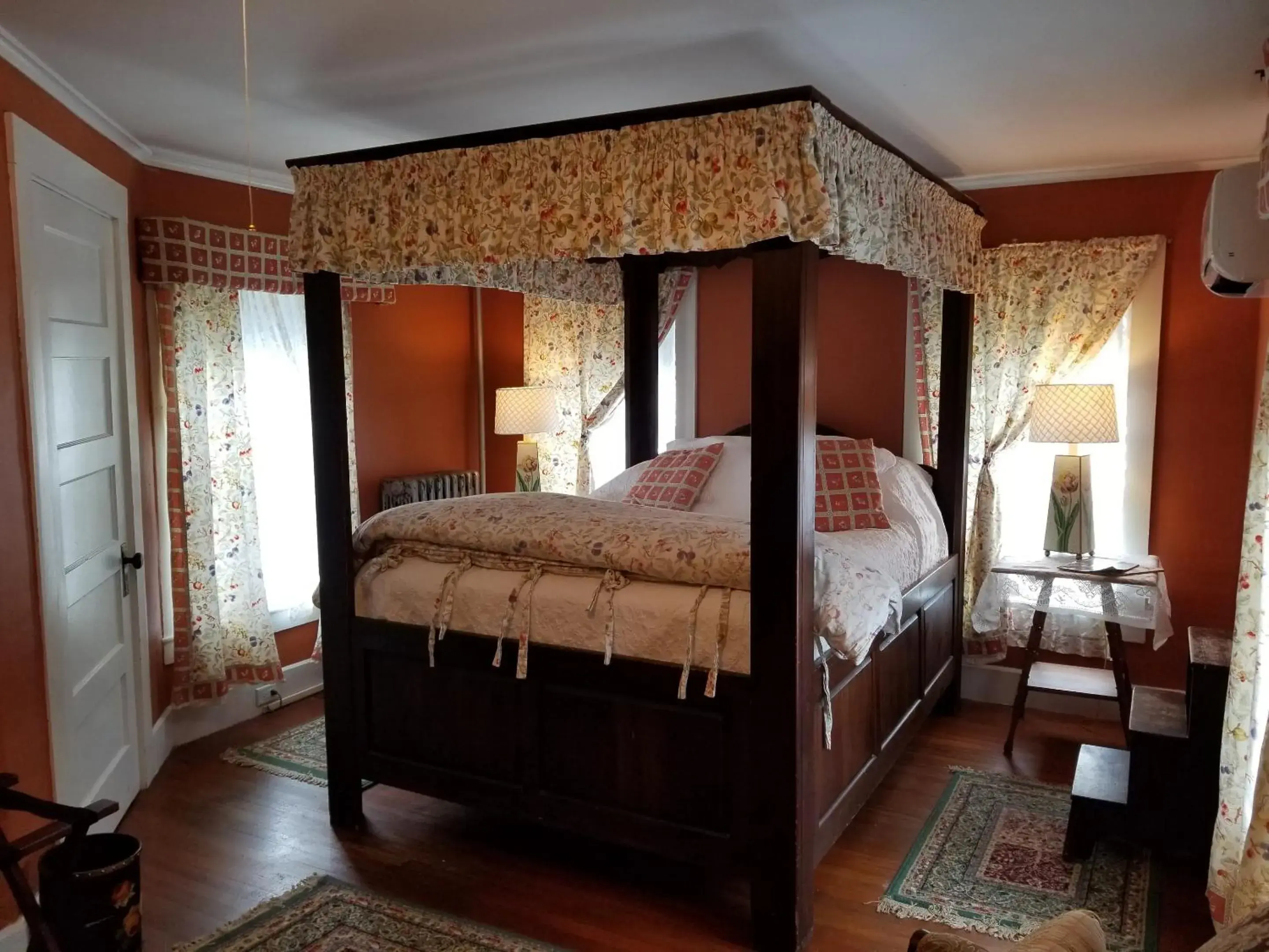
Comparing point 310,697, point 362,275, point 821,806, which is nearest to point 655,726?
point 821,806

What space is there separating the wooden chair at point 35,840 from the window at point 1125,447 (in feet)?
11.8

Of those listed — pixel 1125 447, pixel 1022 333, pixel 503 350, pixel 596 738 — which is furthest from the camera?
pixel 503 350

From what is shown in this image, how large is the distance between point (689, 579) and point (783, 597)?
13.0 inches

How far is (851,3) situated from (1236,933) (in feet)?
6.39

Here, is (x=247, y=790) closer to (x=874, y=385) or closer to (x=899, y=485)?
(x=899, y=485)

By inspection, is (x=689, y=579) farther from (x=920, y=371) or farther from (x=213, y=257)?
(x=213, y=257)

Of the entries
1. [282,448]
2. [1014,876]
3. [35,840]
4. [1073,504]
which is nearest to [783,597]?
[1014,876]

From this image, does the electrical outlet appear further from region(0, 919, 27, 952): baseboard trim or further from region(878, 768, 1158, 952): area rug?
region(878, 768, 1158, 952): area rug

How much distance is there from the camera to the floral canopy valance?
2.19m

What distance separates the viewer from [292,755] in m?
3.82

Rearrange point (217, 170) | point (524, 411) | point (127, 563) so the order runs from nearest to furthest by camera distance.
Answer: point (127, 563)
point (217, 170)
point (524, 411)

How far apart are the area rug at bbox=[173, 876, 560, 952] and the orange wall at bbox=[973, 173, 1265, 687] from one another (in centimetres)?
299

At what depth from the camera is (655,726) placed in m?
2.67

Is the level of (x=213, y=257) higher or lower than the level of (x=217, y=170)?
lower
